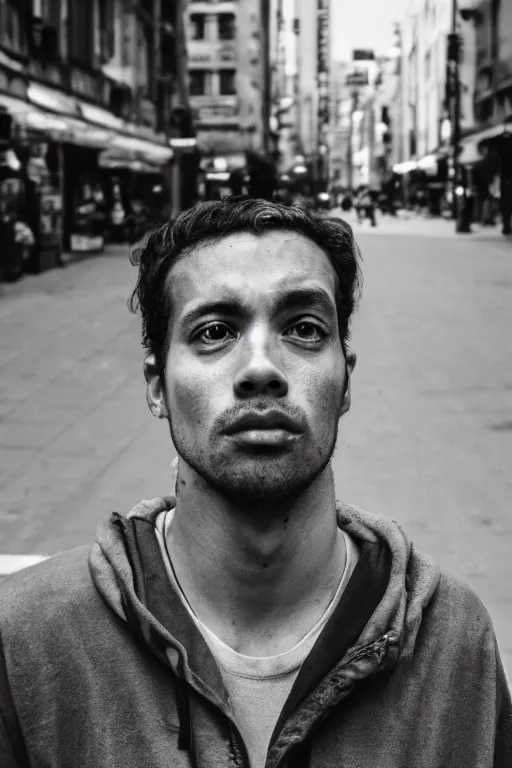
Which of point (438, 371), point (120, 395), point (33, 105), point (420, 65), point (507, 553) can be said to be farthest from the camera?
point (420, 65)

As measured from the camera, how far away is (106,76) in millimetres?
38625

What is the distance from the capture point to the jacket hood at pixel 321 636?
1817 mm

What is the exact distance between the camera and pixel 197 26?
85.9m

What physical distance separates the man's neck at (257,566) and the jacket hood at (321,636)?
6 centimetres

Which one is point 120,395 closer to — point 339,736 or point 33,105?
point 339,736

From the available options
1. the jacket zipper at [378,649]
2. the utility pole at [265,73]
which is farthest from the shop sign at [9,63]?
the utility pole at [265,73]

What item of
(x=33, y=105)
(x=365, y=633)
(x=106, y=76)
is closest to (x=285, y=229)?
(x=365, y=633)

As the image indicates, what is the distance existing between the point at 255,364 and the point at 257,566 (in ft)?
1.11

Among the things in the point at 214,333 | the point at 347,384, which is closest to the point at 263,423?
the point at 214,333

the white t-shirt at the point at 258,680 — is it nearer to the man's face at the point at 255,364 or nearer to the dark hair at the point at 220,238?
the man's face at the point at 255,364

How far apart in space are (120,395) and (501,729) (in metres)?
7.79

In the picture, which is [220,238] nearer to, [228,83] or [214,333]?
[214,333]

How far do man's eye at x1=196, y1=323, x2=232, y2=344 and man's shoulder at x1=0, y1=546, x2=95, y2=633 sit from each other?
16.3 inches

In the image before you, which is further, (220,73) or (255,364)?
(220,73)
